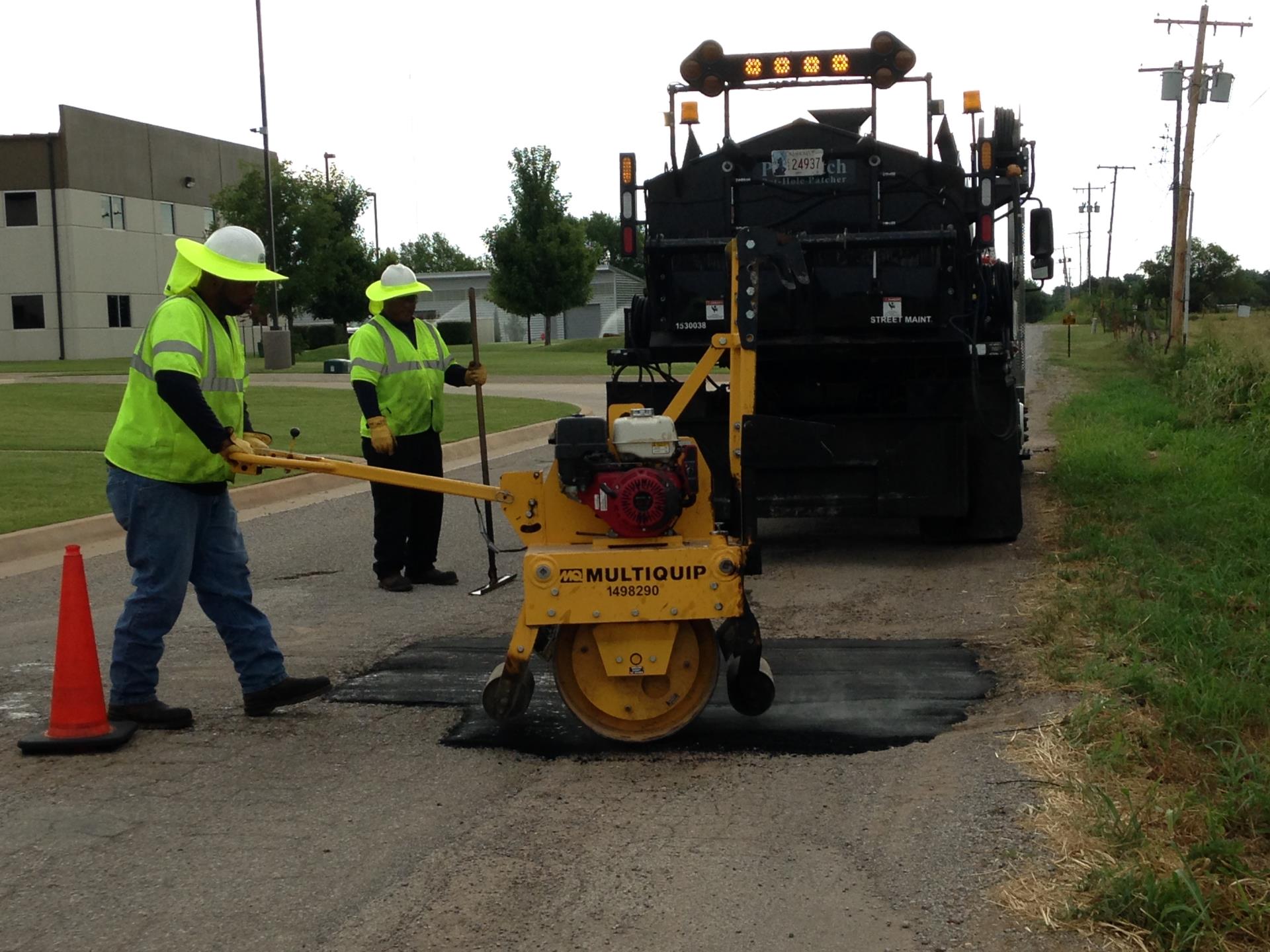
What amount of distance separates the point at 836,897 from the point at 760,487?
5432mm

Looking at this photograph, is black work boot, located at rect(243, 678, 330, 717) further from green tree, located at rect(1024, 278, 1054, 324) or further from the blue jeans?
green tree, located at rect(1024, 278, 1054, 324)

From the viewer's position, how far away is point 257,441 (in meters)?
6.11

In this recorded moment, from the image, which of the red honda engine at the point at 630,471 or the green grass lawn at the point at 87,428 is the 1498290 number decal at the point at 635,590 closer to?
the red honda engine at the point at 630,471

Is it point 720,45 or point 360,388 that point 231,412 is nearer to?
point 360,388

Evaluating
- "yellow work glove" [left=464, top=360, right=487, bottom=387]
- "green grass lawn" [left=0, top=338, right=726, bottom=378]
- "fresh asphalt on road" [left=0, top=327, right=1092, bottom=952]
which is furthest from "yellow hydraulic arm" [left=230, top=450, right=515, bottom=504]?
"green grass lawn" [left=0, top=338, right=726, bottom=378]

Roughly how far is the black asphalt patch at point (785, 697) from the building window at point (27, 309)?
46707 mm

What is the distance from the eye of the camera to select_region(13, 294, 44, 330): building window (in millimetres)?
49531

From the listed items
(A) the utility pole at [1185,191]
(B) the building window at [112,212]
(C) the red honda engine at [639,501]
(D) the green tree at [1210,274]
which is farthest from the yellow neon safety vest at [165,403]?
(D) the green tree at [1210,274]

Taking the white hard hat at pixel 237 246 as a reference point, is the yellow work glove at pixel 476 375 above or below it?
below

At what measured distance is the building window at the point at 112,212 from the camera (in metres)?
50.7

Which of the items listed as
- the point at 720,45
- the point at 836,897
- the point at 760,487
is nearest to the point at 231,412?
the point at 836,897

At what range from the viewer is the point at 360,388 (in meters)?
8.84

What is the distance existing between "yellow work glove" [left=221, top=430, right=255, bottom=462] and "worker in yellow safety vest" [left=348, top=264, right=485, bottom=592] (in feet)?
9.93

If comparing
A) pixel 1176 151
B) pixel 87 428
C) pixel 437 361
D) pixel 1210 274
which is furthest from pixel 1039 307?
pixel 437 361
